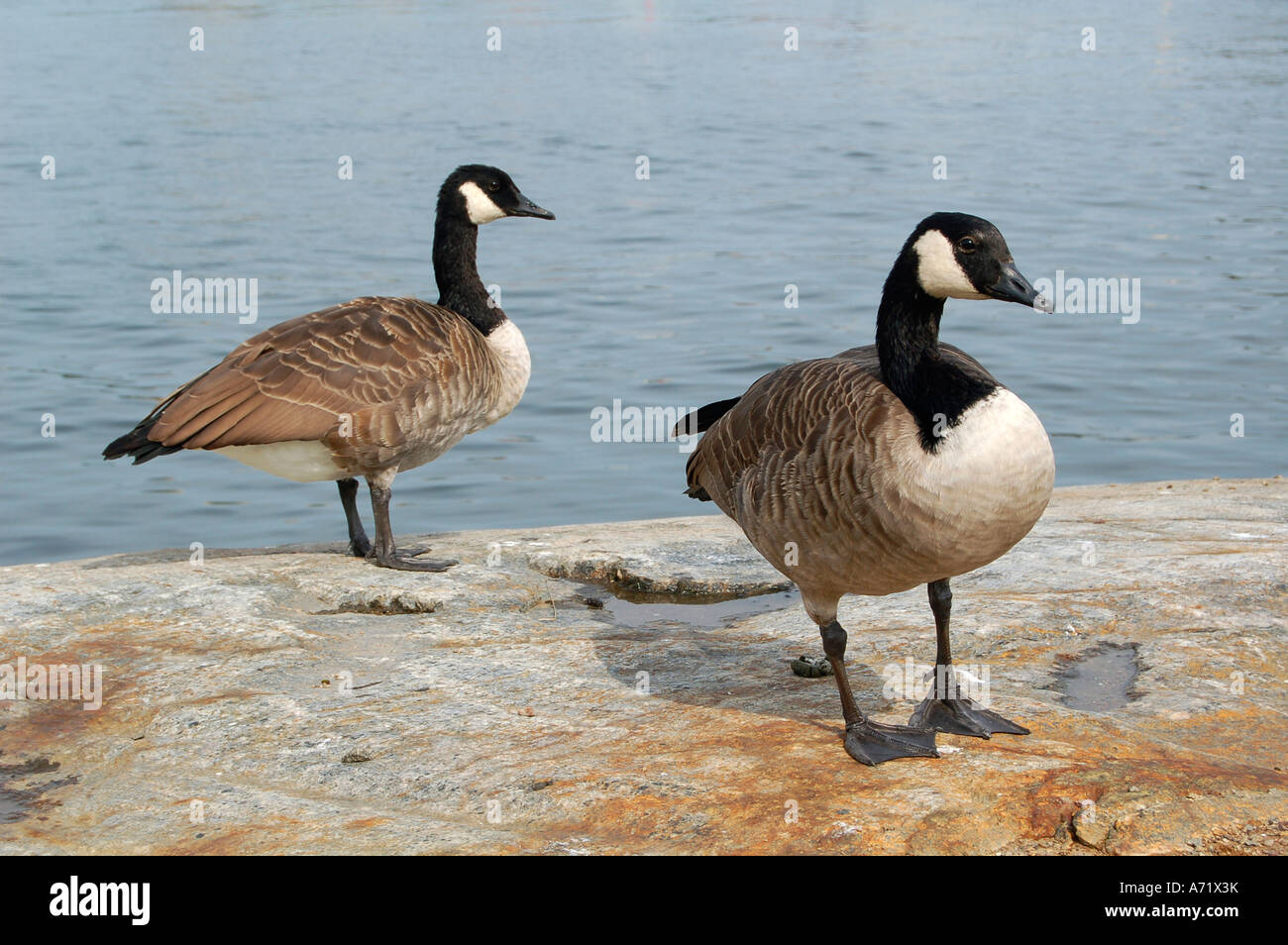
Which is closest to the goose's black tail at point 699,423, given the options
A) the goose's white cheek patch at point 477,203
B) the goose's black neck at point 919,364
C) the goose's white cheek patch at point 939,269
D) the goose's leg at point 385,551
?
the goose's black neck at point 919,364

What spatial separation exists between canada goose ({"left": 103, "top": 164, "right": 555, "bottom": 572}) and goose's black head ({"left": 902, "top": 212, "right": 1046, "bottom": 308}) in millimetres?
4140

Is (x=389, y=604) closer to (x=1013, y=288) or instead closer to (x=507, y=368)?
(x=507, y=368)

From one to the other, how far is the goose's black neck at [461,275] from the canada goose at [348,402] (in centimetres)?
53

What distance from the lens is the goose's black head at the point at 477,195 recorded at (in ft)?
35.0

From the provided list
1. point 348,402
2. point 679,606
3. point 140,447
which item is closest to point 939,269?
point 679,606

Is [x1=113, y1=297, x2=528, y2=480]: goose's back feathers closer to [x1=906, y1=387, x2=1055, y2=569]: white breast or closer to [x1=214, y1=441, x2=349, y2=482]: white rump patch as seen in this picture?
[x1=214, y1=441, x2=349, y2=482]: white rump patch

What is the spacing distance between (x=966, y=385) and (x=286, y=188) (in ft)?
75.5

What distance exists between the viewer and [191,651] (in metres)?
6.98

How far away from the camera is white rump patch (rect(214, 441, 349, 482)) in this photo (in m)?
9.00

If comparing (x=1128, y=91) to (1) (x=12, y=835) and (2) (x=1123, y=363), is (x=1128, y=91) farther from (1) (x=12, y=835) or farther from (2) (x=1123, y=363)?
(1) (x=12, y=835)

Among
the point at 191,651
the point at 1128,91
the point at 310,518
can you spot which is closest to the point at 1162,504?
the point at 191,651

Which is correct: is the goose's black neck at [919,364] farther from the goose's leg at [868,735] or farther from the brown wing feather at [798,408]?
the goose's leg at [868,735]

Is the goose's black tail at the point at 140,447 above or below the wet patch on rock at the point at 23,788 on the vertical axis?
above

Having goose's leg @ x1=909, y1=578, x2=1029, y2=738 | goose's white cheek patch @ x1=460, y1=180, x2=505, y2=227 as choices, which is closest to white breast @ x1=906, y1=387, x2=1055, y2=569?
goose's leg @ x1=909, y1=578, x2=1029, y2=738
